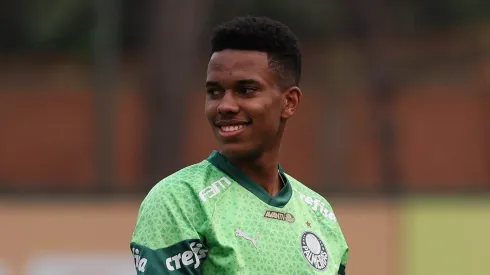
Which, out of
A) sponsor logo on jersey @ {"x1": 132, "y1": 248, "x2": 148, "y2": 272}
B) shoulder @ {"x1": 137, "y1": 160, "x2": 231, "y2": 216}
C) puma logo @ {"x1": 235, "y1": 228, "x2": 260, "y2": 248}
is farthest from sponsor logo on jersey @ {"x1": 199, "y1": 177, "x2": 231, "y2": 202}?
sponsor logo on jersey @ {"x1": 132, "y1": 248, "x2": 148, "y2": 272}

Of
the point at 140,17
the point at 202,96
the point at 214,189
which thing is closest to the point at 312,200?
the point at 214,189

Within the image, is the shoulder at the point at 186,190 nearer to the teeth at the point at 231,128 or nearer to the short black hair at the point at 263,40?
the teeth at the point at 231,128

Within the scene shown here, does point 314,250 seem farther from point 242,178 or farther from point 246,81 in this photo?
point 246,81

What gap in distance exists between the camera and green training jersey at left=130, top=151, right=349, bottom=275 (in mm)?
3094

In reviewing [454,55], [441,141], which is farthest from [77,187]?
[454,55]

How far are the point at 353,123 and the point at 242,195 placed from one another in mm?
7252

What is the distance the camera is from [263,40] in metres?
3.34

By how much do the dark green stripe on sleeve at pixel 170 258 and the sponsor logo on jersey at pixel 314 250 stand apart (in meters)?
0.38

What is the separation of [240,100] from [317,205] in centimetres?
57

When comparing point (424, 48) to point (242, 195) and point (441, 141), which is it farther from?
point (242, 195)

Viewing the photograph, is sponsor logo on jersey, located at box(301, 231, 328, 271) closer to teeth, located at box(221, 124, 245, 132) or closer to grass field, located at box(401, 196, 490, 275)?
teeth, located at box(221, 124, 245, 132)

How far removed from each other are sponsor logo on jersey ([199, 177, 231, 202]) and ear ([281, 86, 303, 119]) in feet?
0.86

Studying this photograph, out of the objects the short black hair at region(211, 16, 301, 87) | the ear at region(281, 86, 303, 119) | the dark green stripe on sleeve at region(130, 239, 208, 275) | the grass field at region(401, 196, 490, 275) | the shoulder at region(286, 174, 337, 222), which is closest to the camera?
the dark green stripe on sleeve at region(130, 239, 208, 275)

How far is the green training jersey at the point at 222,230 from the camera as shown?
10.2ft
